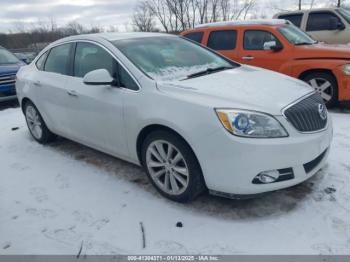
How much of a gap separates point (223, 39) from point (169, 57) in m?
3.64

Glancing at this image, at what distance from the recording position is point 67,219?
3.04 meters

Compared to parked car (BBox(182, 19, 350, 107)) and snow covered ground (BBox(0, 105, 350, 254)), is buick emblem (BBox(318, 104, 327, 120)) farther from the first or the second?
parked car (BBox(182, 19, 350, 107))

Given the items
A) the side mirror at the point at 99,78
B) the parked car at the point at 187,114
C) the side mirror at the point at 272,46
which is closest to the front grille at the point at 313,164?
the parked car at the point at 187,114

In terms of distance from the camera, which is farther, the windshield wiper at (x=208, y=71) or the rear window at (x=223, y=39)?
the rear window at (x=223, y=39)

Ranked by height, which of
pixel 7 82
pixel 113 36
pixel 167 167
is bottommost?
pixel 7 82

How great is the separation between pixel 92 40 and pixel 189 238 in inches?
99.9

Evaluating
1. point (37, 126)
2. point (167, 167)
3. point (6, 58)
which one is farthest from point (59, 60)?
point (6, 58)

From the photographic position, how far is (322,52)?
5824 millimetres

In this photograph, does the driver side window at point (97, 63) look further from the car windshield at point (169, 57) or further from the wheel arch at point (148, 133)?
the wheel arch at point (148, 133)

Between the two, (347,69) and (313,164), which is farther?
(347,69)

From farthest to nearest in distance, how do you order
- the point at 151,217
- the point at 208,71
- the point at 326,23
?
the point at 326,23
the point at 208,71
the point at 151,217

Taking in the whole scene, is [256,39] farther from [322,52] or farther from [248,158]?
[248,158]

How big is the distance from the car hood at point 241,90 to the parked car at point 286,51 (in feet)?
8.93

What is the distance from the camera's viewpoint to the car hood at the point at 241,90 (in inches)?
107
